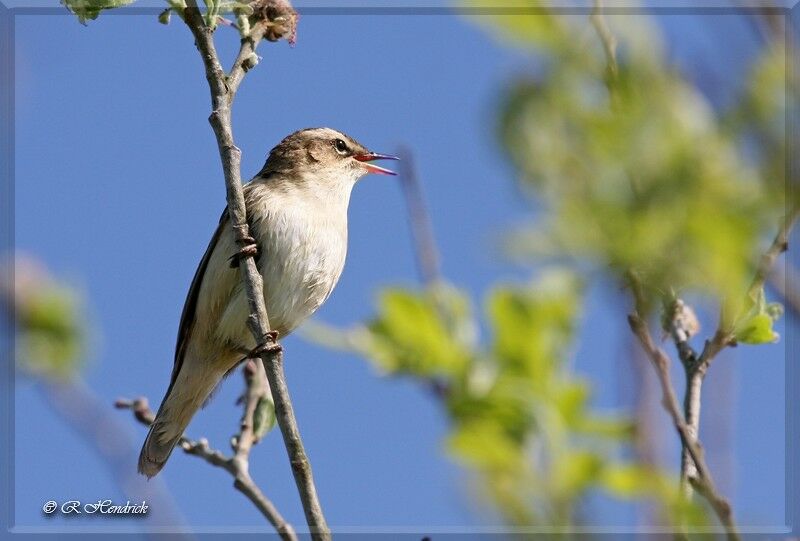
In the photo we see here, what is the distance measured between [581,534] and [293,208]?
17.6 feet

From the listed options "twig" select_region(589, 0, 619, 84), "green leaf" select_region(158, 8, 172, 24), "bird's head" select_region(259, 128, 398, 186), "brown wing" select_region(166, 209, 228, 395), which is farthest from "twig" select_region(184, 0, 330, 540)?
"twig" select_region(589, 0, 619, 84)

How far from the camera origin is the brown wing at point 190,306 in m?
7.12

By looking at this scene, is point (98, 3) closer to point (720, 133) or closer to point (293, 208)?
point (293, 208)

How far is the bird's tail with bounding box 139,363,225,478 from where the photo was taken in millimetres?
7277

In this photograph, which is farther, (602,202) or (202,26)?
(202,26)

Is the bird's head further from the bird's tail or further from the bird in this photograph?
the bird's tail

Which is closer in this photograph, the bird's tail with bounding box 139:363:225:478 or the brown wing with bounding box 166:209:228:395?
the brown wing with bounding box 166:209:228:395

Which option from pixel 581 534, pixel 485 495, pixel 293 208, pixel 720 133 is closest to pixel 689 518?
pixel 581 534

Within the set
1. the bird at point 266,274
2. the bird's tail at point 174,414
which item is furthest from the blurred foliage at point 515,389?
the bird's tail at point 174,414

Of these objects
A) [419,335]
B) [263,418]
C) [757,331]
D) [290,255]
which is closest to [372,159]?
[290,255]

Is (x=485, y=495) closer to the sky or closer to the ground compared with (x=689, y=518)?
closer to the sky

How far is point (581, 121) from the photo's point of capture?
1707mm

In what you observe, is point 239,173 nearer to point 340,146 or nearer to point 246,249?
point 246,249

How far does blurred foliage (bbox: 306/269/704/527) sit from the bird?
439 cm
